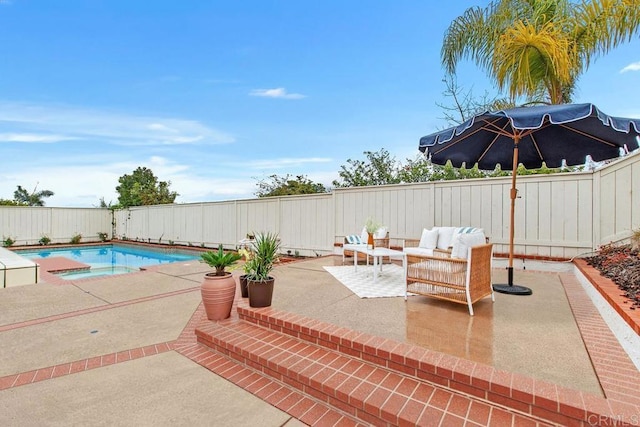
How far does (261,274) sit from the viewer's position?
12.0 ft

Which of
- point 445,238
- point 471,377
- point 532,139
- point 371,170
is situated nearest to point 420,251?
point 445,238

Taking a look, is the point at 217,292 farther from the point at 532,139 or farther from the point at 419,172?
the point at 419,172

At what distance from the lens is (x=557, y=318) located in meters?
3.26

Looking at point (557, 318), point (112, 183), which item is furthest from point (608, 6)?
point (112, 183)

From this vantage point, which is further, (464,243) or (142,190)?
(142,190)

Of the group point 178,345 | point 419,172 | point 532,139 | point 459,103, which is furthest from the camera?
point 459,103

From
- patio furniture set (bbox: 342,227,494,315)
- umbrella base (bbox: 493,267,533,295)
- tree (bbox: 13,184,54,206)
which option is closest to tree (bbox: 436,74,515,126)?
umbrella base (bbox: 493,267,533,295)

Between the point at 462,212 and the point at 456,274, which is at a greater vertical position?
the point at 462,212

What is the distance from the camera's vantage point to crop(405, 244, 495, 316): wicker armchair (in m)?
3.45

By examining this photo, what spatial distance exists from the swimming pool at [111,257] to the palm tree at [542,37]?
37.5 ft

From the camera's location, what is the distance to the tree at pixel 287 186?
14.6 metres

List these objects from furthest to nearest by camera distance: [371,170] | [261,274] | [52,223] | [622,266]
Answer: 1. [52,223]
2. [371,170]
3. [622,266]
4. [261,274]

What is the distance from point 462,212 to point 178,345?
20.0 ft

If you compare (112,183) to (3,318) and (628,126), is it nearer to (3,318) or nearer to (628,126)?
(3,318)
